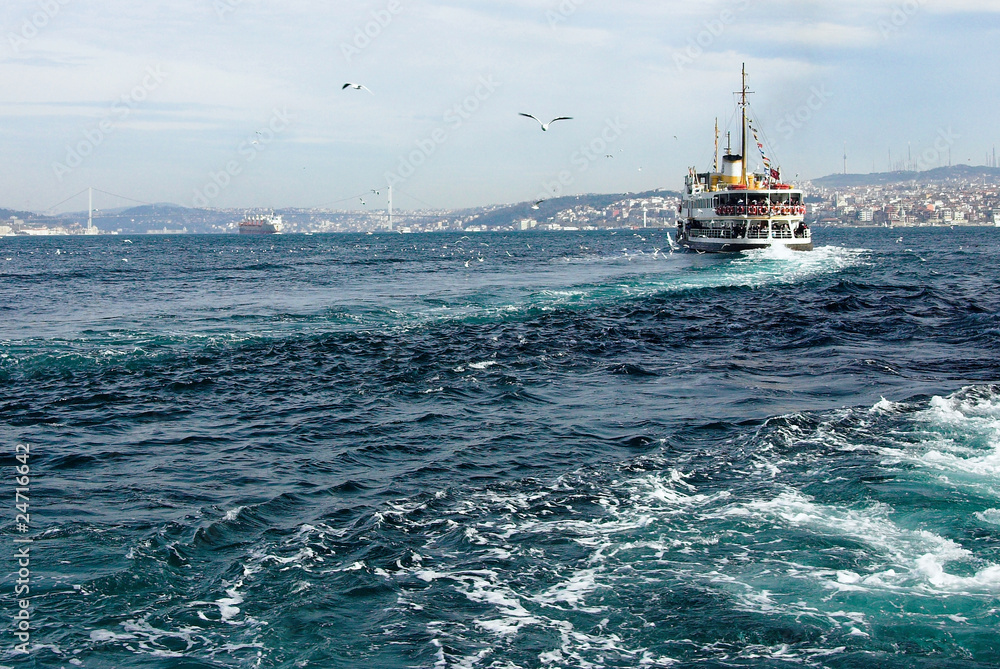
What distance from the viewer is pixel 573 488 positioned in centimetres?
1280

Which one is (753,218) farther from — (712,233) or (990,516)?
(990,516)

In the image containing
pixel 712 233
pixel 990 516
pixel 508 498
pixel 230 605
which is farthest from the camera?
pixel 712 233

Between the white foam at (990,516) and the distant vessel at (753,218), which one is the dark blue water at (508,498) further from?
the distant vessel at (753,218)

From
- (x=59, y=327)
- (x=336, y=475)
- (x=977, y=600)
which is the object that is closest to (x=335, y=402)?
(x=336, y=475)

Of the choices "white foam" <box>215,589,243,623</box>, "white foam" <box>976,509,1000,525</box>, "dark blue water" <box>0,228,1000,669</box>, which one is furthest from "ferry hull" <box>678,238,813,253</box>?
"white foam" <box>215,589,243,623</box>

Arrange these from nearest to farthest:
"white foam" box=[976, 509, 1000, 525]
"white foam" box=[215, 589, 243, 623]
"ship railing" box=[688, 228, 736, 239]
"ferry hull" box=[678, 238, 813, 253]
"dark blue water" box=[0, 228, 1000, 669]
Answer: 1. "dark blue water" box=[0, 228, 1000, 669]
2. "white foam" box=[215, 589, 243, 623]
3. "white foam" box=[976, 509, 1000, 525]
4. "ferry hull" box=[678, 238, 813, 253]
5. "ship railing" box=[688, 228, 736, 239]

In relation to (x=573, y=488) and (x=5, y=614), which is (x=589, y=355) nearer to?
(x=573, y=488)

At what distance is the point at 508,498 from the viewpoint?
12.3m

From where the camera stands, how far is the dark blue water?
8414 mm

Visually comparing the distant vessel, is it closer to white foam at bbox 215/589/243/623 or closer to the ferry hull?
the ferry hull

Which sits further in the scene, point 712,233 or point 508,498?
point 712,233

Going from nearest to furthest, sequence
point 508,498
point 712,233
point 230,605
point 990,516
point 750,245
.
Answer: point 230,605, point 990,516, point 508,498, point 750,245, point 712,233

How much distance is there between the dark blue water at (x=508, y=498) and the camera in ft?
27.6

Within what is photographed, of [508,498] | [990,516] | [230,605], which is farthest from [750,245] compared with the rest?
[230,605]
